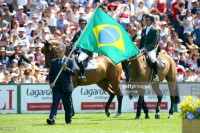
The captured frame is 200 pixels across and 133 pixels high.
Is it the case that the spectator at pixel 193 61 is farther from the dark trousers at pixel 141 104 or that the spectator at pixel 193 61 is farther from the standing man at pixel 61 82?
the standing man at pixel 61 82

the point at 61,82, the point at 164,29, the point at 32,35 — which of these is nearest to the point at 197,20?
the point at 164,29

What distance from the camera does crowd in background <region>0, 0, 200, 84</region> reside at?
98.4 ft

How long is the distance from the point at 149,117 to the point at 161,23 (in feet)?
31.9

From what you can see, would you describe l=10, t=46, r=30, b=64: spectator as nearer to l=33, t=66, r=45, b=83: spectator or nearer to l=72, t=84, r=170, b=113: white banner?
l=33, t=66, r=45, b=83: spectator

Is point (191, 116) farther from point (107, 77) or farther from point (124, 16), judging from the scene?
point (124, 16)

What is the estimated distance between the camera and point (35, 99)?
92.2ft

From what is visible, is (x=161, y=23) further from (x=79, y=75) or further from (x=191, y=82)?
(x=79, y=75)

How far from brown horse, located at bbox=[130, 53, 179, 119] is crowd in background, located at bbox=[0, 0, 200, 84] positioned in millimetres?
1443

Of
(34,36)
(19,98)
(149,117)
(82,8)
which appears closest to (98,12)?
(149,117)

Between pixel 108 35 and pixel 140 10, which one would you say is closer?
pixel 108 35

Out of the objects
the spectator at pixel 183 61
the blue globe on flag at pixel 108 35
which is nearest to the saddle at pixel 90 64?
the blue globe on flag at pixel 108 35

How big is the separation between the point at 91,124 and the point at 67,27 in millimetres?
10766

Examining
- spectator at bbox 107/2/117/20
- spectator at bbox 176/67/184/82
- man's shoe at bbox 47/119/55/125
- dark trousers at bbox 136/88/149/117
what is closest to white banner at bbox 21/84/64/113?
dark trousers at bbox 136/88/149/117

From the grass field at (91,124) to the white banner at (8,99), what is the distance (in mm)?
1189
